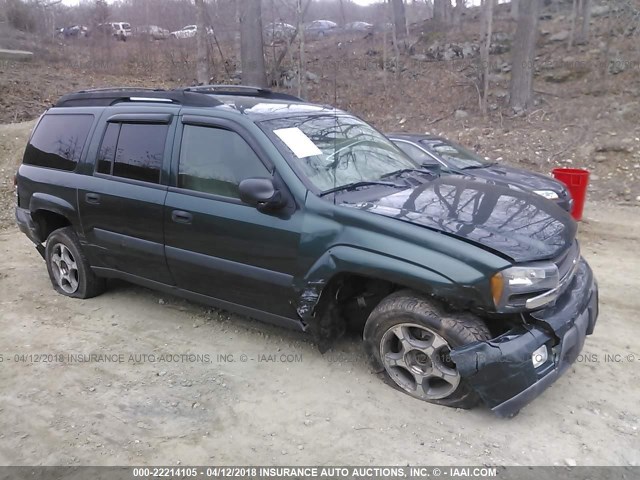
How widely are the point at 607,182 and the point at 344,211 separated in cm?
845

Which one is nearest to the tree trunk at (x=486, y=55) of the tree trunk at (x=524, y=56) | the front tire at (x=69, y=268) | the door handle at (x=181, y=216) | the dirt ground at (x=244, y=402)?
the tree trunk at (x=524, y=56)

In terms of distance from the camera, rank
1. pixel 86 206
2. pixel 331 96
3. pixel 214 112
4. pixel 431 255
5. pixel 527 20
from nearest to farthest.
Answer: pixel 431 255
pixel 214 112
pixel 86 206
pixel 527 20
pixel 331 96

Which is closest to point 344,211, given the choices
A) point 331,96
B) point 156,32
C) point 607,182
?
point 607,182

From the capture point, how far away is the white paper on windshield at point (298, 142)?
3865 mm

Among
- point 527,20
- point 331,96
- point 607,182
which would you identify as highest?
point 527,20

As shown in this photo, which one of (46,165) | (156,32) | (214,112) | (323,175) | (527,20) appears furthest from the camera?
(156,32)

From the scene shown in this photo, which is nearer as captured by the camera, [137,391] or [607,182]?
[137,391]

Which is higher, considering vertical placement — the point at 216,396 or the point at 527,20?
the point at 527,20

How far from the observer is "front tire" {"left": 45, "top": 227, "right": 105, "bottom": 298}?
5.15 metres

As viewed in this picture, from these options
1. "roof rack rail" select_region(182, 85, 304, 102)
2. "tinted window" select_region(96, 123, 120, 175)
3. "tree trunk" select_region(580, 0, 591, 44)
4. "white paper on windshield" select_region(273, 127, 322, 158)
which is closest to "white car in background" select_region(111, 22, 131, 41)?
"tree trunk" select_region(580, 0, 591, 44)

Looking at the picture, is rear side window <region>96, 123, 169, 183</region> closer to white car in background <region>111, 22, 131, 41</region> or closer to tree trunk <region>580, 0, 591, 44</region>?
tree trunk <region>580, 0, 591, 44</region>

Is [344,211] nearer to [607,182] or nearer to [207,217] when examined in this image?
[207,217]

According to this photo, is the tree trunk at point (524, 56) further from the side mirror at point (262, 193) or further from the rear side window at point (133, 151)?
the side mirror at point (262, 193)

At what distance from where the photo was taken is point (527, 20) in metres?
12.9
